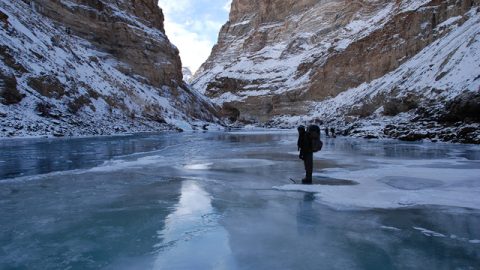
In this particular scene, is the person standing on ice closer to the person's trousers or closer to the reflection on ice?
the person's trousers

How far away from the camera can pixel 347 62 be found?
3248 inches

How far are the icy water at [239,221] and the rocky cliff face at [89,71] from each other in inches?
784

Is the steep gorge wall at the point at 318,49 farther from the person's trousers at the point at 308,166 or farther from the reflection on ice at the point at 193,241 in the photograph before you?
the reflection on ice at the point at 193,241

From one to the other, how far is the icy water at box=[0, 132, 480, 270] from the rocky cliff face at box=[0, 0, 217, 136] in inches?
784

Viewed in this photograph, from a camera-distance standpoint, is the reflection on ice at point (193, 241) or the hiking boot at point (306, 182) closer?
the reflection on ice at point (193, 241)

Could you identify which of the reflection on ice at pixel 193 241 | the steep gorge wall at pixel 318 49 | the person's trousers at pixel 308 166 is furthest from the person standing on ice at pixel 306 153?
the steep gorge wall at pixel 318 49

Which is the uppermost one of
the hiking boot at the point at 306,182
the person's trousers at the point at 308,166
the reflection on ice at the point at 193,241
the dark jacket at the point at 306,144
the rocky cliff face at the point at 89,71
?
the rocky cliff face at the point at 89,71

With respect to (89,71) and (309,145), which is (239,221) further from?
(89,71)

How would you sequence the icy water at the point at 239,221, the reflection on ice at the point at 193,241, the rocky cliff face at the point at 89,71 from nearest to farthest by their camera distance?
the reflection on ice at the point at 193,241 < the icy water at the point at 239,221 < the rocky cliff face at the point at 89,71

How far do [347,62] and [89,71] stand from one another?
187 feet

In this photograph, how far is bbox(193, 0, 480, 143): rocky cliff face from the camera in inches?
1555

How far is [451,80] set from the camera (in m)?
33.9

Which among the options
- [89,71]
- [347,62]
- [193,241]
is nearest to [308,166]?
[193,241]

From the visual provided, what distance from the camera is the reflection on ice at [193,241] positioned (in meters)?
3.88
